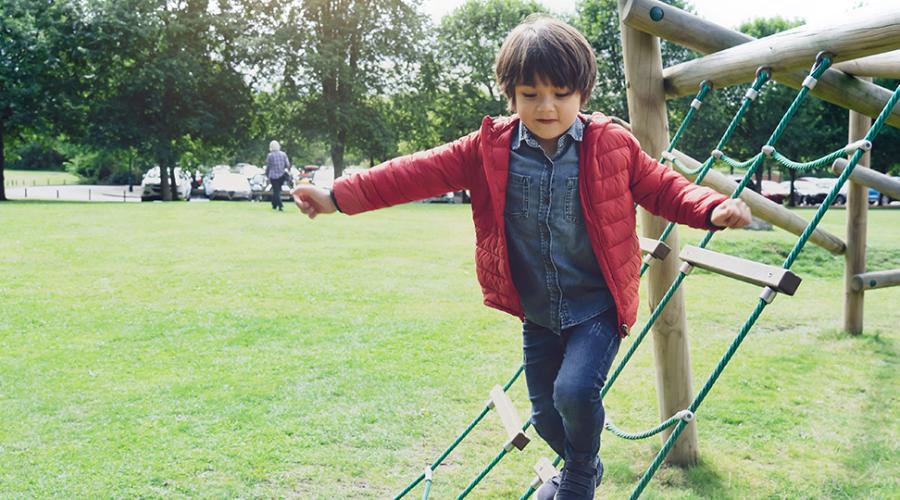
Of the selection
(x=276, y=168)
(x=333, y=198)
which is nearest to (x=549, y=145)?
(x=333, y=198)

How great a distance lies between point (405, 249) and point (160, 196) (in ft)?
72.9

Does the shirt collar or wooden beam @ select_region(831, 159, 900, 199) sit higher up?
the shirt collar

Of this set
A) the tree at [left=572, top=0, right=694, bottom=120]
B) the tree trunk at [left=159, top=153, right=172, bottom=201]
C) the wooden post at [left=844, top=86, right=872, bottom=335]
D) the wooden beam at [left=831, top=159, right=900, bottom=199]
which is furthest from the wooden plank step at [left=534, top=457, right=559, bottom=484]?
the tree at [left=572, top=0, right=694, bottom=120]

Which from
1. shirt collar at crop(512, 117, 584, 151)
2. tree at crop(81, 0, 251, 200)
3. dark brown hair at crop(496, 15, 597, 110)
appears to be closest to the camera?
dark brown hair at crop(496, 15, 597, 110)

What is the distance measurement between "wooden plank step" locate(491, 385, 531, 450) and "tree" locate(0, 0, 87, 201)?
92.2 feet

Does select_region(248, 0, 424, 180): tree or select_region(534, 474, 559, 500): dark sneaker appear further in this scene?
select_region(248, 0, 424, 180): tree

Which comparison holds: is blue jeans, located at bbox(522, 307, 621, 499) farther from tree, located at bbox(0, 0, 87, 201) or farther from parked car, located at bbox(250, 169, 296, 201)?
tree, located at bbox(0, 0, 87, 201)

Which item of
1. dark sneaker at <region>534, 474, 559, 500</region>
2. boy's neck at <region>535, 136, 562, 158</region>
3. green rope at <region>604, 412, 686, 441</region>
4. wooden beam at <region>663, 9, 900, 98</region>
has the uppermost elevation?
wooden beam at <region>663, 9, 900, 98</region>

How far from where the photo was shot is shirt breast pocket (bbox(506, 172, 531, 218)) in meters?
2.69

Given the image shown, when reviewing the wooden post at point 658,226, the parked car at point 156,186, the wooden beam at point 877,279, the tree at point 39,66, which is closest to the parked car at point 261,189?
the parked car at point 156,186

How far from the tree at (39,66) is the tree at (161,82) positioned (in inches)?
32.4

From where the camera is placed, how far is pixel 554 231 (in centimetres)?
267

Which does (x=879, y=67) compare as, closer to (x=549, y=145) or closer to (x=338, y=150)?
(x=549, y=145)

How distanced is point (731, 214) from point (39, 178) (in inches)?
2583
